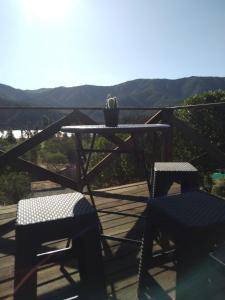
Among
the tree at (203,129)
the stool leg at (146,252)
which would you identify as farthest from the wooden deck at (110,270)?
the tree at (203,129)

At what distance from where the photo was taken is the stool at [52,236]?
1.21 m

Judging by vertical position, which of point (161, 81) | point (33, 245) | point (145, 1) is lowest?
point (33, 245)

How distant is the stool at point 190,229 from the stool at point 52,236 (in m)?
0.35

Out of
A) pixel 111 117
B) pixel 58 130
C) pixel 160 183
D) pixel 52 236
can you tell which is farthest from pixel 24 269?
pixel 58 130

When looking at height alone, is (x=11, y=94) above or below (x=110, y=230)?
above

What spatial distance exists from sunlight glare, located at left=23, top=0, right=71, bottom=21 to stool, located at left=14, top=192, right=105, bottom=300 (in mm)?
4285

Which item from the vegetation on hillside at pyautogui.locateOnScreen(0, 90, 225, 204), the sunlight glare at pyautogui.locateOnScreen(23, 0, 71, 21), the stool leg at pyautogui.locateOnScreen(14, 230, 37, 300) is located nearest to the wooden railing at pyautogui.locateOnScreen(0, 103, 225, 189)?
the vegetation on hillside at pyautogui.locateOnScreen(0, 90, 225, 204)

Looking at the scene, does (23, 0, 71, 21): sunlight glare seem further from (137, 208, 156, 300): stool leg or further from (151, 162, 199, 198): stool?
(137, 208, 156, 300): stool leg

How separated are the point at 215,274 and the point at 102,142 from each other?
1271 centimetres

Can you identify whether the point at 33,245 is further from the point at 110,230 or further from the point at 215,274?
the point at 110,230

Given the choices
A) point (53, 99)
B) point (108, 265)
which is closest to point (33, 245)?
point (108, 265)

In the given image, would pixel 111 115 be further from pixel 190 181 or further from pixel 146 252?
pixel 146 252

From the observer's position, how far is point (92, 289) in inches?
50.7

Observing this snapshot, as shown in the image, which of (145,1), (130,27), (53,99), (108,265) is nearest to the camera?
(108,265)
